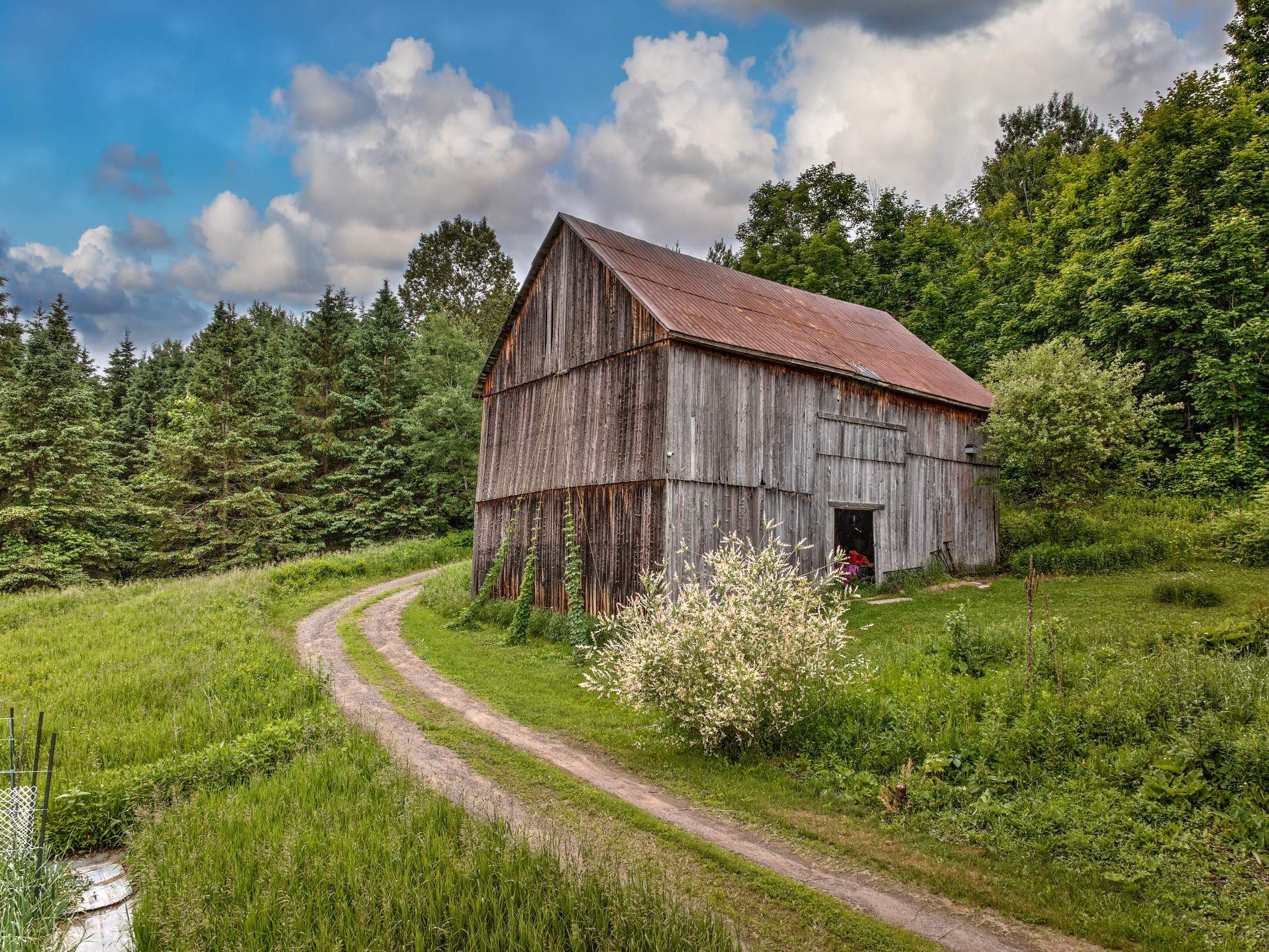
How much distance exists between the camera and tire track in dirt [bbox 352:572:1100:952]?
4934mm

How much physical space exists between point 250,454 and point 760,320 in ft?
89.8

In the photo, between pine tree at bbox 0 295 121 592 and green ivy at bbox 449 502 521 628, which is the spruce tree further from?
green ivy at bbox 449 502 521 628

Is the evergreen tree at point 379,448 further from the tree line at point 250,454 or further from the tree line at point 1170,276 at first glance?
the tree line at point 1170,276

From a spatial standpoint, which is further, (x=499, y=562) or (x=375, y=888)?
(x=499, y=562)

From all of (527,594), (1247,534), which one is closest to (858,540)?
(1247,534)

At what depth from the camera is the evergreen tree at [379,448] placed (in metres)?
34.0

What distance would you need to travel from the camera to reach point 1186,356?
78.8ft

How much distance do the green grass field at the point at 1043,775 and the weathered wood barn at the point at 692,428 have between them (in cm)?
516

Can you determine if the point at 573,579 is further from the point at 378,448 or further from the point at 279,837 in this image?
the point at 378,448

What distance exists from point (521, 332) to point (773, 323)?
23.1 feet

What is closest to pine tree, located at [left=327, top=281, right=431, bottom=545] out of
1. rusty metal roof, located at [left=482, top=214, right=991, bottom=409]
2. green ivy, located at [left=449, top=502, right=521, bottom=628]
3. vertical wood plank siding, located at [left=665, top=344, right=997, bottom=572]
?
rusty metal roof, located at [left=482, top=214, right=991, bottom=409]

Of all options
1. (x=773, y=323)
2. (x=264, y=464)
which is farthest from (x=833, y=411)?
(x=264, y=464)

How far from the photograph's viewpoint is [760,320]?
18.1 m

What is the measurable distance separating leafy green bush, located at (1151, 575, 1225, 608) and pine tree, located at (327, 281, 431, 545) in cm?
2922
